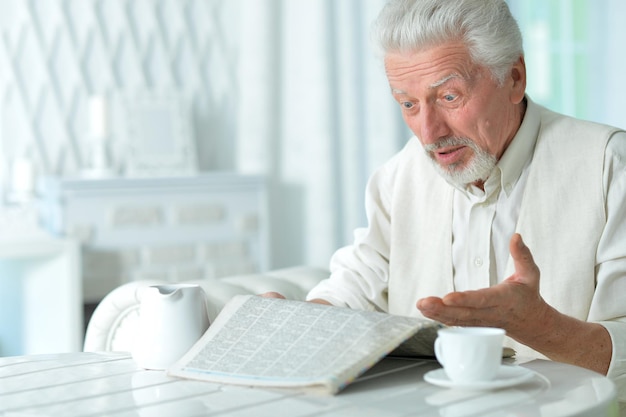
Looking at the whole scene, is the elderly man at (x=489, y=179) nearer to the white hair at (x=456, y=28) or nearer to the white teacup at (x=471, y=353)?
the white hair at (x=456, y=28)

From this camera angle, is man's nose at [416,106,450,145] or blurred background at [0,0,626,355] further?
blurred background at [0,0,626,355]

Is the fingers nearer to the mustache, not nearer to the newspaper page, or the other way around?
the newspaper page

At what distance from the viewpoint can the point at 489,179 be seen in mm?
1322

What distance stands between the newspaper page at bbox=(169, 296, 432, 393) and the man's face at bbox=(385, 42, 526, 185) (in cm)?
42

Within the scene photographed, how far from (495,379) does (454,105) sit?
1.78 feet

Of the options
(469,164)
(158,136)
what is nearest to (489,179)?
(469,164)

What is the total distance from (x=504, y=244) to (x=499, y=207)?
57 mm

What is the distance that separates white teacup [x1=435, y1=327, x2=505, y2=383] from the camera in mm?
812

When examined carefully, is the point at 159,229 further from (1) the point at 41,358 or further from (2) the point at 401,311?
(1) the point at 41,358

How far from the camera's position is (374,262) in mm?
1425

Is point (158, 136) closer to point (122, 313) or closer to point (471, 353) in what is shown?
point (122, 313)

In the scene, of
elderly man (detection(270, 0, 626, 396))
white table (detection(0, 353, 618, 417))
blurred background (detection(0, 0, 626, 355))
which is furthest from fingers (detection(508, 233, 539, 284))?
blurred background (detection(0, 0, 626, 355))

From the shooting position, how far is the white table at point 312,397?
78 cm

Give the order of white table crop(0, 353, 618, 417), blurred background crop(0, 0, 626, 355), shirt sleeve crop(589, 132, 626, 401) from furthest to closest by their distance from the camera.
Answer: blurred background crop(0, 0, 626, 355) < shirt sleeve crop(589, 132, 626, 401) < white table crop(0, 353, 618, 417)
